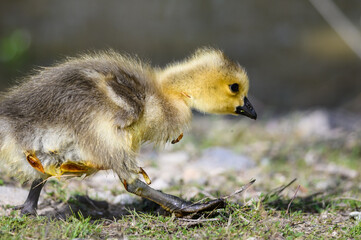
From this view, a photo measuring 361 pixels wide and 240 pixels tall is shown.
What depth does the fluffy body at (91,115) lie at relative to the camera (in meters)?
2.50

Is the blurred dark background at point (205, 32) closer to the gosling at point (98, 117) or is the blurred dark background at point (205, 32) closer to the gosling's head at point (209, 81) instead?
the gosling's head at point (209, 81)

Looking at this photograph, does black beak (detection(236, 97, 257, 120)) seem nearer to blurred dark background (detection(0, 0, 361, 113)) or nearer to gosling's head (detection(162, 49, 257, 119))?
gosling's head (detection(162, 49, 257, 119))

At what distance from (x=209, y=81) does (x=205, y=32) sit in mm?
6260

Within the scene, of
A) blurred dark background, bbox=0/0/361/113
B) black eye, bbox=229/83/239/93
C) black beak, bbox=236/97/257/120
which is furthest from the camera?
blurred dark background, bbox=0/0/361/113

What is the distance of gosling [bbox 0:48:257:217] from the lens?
2504mm

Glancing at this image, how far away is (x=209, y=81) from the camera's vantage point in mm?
2896

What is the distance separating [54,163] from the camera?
2.56 metres

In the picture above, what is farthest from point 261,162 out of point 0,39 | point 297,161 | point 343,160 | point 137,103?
point 0,39

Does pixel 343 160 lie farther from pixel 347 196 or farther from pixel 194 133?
pixel 194 133

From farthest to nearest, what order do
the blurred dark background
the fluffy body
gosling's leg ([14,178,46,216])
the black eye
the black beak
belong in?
the blurred dark background
the black beak
the black eye
gosling's leg ([14,178,46,216])
the fluffy body

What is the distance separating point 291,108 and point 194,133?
6.95 ft

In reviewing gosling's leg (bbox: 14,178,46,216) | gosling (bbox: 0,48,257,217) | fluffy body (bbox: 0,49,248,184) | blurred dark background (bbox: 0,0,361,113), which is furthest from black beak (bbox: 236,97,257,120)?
blurred dark background (bbox: 0,0,361,113)

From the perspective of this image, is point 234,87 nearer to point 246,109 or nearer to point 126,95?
point 246,109

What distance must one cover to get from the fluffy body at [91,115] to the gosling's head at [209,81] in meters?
0.01
